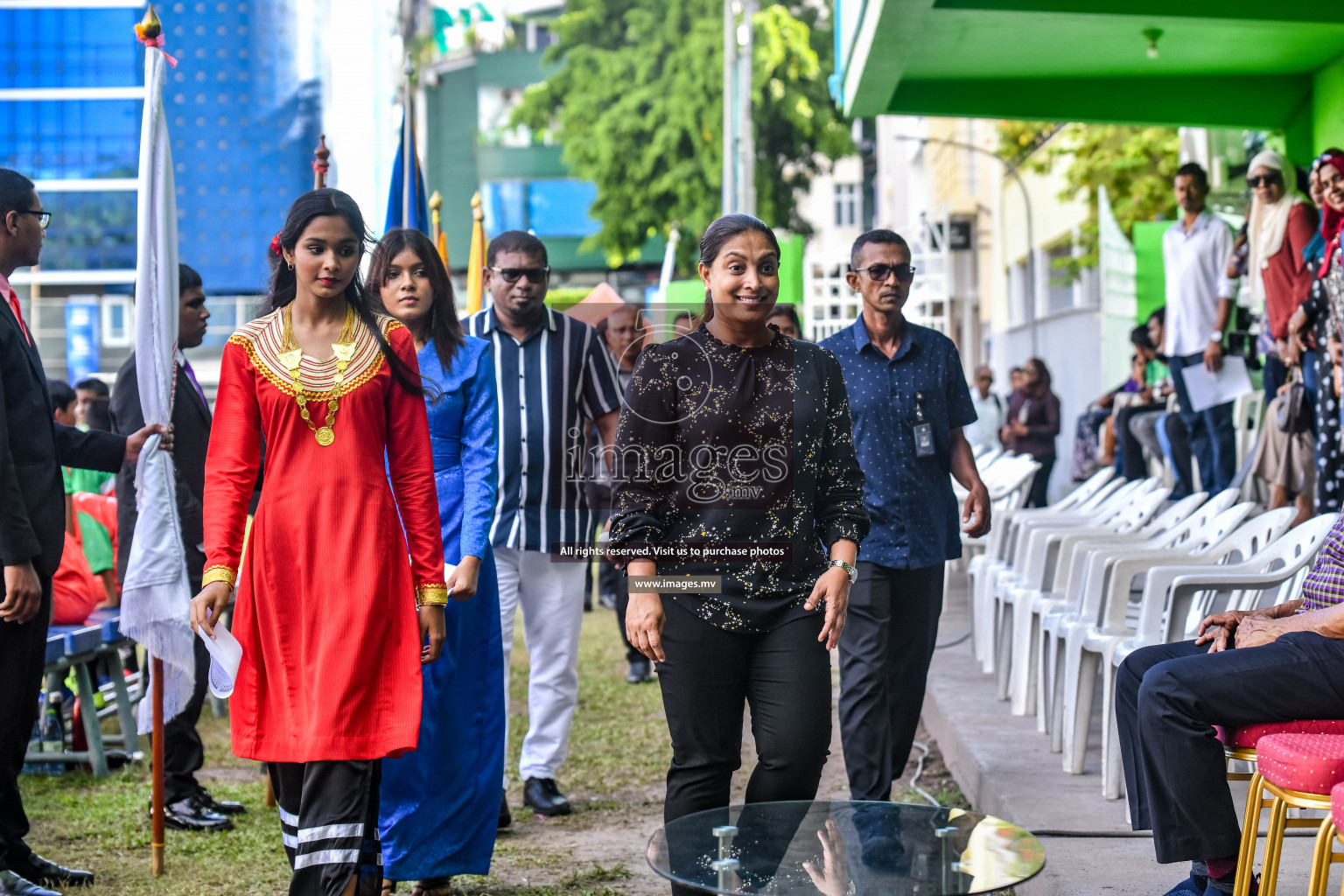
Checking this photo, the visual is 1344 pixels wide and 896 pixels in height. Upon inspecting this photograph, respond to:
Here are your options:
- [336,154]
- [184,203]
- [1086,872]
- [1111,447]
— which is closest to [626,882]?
[1086,872]

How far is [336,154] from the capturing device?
25172 millimetres

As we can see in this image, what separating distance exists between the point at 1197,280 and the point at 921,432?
16.2 ft

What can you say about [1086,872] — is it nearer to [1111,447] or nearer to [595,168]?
[1111,447]

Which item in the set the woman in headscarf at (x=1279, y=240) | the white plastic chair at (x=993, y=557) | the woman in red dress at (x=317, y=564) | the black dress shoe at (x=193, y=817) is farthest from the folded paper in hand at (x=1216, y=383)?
the woman in red dress at (x=317, y=564)

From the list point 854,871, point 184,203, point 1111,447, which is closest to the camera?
point 854,871

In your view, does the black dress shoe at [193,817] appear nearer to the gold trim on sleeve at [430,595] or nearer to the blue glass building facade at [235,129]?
the gold trim on sleeve at [430,595]

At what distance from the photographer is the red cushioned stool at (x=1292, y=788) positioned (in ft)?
10.5

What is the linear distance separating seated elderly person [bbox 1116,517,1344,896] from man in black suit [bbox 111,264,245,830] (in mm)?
3677

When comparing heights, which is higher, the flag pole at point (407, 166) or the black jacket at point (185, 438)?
the flag pole at point (407, 166)

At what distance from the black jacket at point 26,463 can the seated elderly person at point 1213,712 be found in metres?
3.30

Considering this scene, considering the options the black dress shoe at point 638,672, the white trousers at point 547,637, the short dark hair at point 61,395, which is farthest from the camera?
the black dress shoe at point 638,672

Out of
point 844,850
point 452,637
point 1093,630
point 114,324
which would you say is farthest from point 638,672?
point 114,324

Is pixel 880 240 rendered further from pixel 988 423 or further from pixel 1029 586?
pixel 988 423

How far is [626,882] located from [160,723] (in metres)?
1.74
